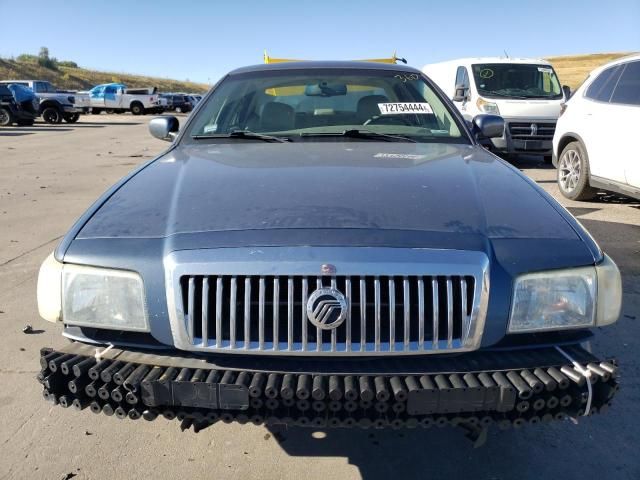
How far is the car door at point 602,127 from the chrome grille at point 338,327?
5.33m

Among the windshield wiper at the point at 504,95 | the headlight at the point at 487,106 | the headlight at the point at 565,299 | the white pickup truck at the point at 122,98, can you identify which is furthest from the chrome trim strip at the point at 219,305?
the white pickup truck at the point at 122,98

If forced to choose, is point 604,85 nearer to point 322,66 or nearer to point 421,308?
point 322,66

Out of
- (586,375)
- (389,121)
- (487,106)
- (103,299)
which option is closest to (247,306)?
(103,299)

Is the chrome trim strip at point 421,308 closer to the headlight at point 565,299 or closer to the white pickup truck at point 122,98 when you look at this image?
the headlight at point 565,299

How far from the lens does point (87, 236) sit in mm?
1950

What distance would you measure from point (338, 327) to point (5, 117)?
2310 centimetres

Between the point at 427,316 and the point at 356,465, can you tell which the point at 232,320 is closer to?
the point at 427,316

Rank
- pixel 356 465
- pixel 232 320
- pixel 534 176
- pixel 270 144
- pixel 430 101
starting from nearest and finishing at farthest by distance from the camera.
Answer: pixel 232 320 → pixel 356 465 → pixel 270 144 → pixel 430 101 → pixel 534 176

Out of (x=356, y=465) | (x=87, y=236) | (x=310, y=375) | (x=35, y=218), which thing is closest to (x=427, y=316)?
(x=310, y=375)

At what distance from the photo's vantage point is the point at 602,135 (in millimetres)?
6500

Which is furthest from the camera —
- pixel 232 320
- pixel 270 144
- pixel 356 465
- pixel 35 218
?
pixel 35 218

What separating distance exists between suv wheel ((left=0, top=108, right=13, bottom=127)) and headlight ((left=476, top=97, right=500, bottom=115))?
712 inches

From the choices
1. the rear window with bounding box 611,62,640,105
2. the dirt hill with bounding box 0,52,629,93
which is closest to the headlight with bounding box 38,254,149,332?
the rear window with bounding box 611,62,640,105

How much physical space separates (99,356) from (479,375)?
1.23 meters
